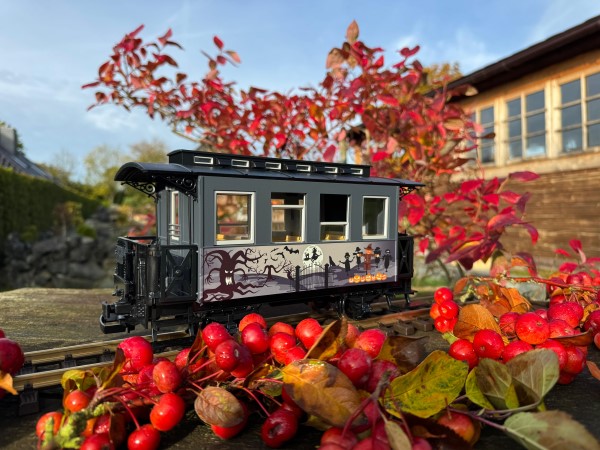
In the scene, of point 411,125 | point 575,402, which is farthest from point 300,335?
point 411,125

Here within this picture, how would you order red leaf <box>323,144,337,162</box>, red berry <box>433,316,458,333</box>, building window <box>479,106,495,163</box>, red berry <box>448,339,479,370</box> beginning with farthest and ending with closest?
building window <box>479,106,495,163</box> < red leaf <box>323,144,337,162</box> < red berry <box>433,316,458,333</box> < red berry <box>448,339,479,370</box>

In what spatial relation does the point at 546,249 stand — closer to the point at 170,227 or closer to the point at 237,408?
the point at 170,227

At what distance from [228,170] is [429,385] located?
3.51m

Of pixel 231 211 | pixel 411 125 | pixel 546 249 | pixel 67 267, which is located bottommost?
pixel 67 267

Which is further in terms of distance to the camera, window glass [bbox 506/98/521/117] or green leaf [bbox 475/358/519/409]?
window glass [bbox 506/98/521/117]

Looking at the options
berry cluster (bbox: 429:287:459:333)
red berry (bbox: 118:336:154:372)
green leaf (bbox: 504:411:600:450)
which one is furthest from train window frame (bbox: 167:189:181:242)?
green leaf (bbox: 504:411:600:450)

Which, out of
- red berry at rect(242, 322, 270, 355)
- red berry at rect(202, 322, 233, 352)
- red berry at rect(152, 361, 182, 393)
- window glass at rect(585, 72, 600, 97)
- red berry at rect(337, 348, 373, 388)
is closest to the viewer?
red berry at rect(337, 348, 373, 388)

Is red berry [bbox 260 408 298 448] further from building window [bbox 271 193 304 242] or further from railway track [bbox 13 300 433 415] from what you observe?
building window [bbox 271 193 304 242]

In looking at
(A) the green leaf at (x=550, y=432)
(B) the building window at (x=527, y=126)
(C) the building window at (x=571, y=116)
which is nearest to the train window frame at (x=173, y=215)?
(A) the green leaf at (x=550, y=432)

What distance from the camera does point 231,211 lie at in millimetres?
8594

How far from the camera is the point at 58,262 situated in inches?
981

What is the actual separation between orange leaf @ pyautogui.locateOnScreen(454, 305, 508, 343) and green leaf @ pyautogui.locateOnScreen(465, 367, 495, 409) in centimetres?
90

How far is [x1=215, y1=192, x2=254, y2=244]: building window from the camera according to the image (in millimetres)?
4824

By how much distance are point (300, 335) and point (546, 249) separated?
13817 millimetres
